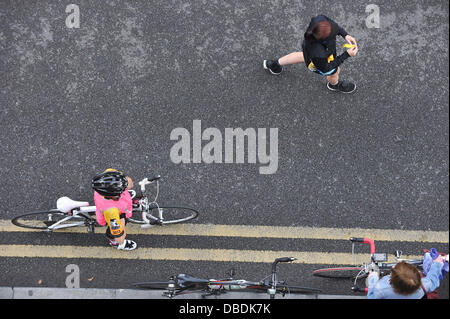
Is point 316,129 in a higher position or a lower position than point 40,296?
higher

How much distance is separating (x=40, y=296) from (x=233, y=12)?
193 inches

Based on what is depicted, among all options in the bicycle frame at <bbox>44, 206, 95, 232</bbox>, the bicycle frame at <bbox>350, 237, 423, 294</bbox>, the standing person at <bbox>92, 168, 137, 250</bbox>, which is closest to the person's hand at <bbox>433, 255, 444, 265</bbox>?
the bicycle frame at <bbox>350, 237, 423, 294</bbox>

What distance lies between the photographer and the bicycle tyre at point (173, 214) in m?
6.14

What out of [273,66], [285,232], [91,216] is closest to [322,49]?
[273,66]

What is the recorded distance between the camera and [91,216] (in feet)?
20.0

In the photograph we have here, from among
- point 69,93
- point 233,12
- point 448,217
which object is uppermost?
point 233,12

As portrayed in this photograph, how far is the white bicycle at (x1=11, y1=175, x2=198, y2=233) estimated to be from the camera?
5777mm

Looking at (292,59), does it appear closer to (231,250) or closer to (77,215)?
(231,250)

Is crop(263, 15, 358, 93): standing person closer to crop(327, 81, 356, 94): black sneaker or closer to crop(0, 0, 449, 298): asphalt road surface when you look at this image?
crop(327, 81, 356, 94): black sneaker

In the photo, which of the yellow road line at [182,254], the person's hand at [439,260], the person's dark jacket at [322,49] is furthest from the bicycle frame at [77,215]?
the person's hand at [439,260]

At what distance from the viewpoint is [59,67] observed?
21.6 feet
